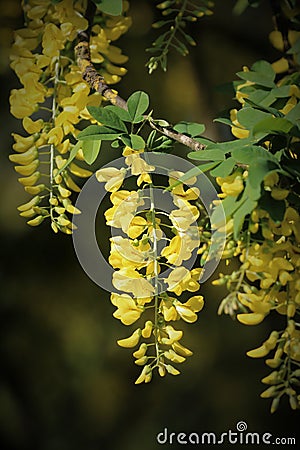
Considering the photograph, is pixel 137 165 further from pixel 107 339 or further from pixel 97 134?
pixel 107 339

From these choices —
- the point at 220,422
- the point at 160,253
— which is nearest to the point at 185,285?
the point at 160,253

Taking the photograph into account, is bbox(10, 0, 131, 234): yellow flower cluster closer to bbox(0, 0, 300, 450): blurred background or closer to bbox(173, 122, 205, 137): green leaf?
bbox(173, 122, 205, 137): green leaf

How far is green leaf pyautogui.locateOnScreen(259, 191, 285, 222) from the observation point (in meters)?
0.50

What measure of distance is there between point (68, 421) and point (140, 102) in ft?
2.79

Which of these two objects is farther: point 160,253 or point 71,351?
point 71,351

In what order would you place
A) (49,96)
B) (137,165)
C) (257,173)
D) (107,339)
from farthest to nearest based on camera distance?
(107,339) → (49,96) → (137,165) → (257,173)

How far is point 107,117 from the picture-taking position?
572mm

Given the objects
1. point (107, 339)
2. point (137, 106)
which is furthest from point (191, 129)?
point (107, 339)

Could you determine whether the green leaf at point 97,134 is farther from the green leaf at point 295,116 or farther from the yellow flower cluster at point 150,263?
the green leaf at point 295,116

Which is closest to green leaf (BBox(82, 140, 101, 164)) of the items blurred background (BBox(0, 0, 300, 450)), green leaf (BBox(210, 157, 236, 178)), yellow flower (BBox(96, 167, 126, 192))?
yellow flower (BBox(96, 167, 126, 192))

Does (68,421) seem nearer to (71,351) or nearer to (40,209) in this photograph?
(71,351)

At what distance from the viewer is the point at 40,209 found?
2.04 ft

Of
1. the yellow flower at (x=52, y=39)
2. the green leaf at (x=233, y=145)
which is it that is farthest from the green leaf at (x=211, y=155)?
the yellow flower at (x=52, y=39)

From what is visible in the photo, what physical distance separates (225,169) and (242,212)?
5 centimetres
